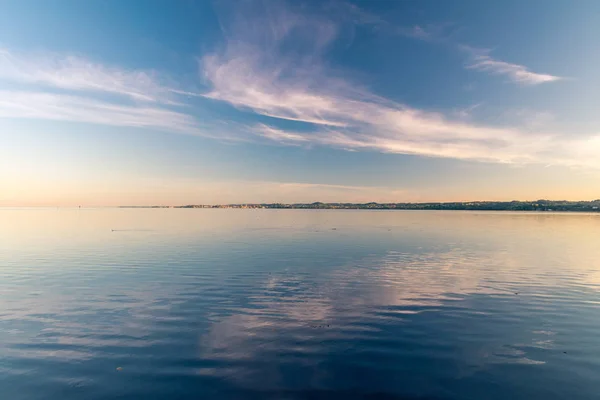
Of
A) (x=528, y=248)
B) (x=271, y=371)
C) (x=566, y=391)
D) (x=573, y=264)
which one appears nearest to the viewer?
(x=566, y=391)

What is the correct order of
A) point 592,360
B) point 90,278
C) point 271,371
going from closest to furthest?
point 271,371 → point 592,360 → point 90,278

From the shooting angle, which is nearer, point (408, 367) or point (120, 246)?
point (408, 367)

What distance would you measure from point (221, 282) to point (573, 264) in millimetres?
38002

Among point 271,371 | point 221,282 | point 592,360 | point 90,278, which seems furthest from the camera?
point 90,278

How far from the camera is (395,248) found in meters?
52.1

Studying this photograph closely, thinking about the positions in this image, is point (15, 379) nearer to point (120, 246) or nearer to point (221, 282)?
point (221, 282)

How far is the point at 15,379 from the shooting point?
43.3 feet

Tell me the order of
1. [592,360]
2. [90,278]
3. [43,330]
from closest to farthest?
1. [592,360]
2. [43,330]
3. [90,278]

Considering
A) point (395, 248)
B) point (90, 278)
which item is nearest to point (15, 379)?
point (90, 278)

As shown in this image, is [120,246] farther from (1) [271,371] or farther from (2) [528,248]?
(2) [528,248]

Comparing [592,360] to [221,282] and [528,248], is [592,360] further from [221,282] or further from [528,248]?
[528,248]

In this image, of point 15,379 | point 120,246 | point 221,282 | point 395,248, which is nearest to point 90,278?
point 221,282

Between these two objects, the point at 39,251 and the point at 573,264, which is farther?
the point at 39,251

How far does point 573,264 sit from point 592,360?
96.1ft
